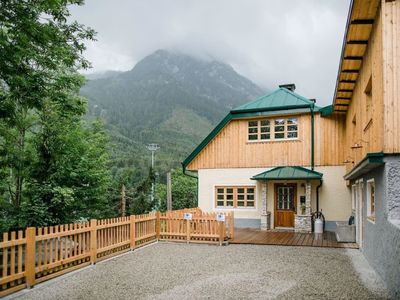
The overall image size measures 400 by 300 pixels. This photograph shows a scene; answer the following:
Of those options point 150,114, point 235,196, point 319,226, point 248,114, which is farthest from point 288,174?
point 150,114

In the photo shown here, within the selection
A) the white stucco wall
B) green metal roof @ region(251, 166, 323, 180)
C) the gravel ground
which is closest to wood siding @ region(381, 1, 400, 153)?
the gravel ground

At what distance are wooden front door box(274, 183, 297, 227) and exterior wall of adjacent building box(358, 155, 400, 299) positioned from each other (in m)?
7.98

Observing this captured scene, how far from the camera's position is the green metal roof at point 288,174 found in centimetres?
1483

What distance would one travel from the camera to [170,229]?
12711 millimetres

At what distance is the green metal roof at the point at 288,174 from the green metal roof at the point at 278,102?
107 inches

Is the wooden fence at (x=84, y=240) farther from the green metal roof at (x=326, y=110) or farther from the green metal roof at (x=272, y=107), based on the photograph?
the green metal roof at (x=326, y=110)

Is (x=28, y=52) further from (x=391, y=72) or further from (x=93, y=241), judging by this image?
(x=391, y=72)

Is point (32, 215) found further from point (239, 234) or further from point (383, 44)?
point (383, 44)

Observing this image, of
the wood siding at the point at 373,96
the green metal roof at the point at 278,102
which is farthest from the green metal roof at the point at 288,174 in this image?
the wood siding at the point at 373,96

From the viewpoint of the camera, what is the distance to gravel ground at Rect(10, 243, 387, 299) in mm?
6369

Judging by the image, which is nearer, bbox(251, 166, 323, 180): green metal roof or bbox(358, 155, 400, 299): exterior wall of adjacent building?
bbox(358, 155, 400, 299): exterior wall of adjacent building

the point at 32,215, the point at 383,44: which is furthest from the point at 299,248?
the point at 32,215

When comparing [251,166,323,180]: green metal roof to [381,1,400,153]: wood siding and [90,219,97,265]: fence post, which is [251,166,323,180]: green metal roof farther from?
[381,1,400,153]: wood siding

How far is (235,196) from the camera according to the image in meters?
17.0
